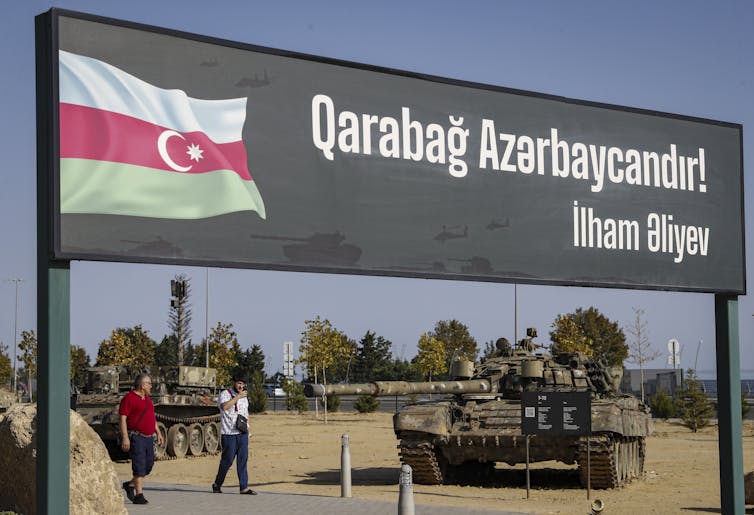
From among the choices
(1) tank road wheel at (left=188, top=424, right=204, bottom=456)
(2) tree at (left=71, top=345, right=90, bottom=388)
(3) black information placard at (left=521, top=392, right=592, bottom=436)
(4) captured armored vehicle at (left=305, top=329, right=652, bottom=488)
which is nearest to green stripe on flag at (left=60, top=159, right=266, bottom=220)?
(4) captured armored vehicle at (left=305, top=329, right=652, bottom=488)

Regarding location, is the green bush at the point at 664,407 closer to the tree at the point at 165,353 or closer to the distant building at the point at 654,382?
the distant building at the point at 654,382

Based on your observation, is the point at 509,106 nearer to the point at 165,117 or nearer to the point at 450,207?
the point at 450,207

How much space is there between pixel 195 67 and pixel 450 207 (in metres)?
2.10

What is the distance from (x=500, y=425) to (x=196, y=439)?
1149cm

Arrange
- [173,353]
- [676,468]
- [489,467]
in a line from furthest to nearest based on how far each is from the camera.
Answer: [173,353] → [676,468] → [489,467]

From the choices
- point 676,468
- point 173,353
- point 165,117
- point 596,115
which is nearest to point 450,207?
point 596,115

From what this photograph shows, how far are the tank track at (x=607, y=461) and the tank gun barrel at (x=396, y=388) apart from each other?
2442 mm

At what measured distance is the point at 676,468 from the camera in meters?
22.8

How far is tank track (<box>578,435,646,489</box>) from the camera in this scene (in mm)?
17688

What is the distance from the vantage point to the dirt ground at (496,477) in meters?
16.4

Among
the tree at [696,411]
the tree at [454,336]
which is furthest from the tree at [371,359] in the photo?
the tree at [696,411]

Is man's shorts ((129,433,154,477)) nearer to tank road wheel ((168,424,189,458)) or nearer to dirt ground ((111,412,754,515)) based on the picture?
dirt ground ((111,412,754,515))

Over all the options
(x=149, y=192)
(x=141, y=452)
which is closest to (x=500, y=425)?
(x=141, y=452)

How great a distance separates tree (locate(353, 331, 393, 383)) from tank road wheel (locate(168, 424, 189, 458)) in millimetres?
58527
